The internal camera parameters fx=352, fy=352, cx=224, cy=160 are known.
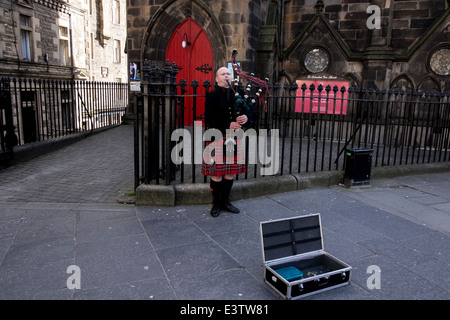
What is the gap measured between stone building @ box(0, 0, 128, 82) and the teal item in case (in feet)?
60.2

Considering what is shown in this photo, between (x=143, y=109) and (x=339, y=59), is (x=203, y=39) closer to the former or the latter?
(x=339, y=59)

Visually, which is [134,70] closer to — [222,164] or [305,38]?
[305,38]

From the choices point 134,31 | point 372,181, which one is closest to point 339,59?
point 372,181

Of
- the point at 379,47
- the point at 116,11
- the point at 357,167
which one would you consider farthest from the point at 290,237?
the point at 116,11

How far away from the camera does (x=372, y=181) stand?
22.0 feet

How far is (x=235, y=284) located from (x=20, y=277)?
1.89 metres

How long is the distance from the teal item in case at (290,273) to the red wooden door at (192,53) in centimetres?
821

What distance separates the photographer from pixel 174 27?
11.3m

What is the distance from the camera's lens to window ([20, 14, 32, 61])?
18.8 metres

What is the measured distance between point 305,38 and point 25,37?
15.7 m

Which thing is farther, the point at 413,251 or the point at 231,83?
the point at 231,83

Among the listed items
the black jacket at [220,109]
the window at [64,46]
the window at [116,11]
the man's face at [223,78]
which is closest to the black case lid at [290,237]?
the black jacket at [220,109]

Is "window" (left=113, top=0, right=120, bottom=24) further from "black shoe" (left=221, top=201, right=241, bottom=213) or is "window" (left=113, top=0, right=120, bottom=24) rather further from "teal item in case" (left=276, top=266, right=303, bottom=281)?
"teal item in case" (left=276, top=266, right=303, bottom=281)

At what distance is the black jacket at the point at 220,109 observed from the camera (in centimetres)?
443
